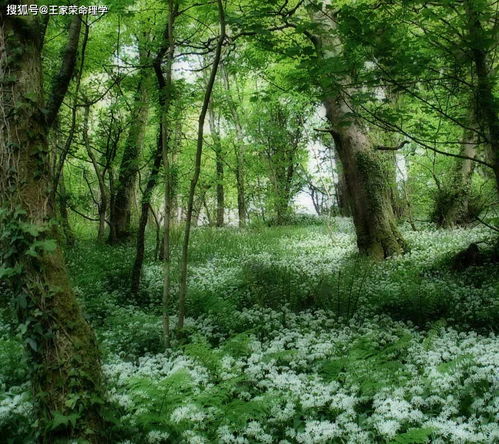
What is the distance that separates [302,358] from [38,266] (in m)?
3.14

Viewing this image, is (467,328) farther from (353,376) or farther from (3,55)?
(3,55)

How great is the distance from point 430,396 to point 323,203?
98.7ft

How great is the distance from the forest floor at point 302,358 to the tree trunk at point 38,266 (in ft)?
1.51

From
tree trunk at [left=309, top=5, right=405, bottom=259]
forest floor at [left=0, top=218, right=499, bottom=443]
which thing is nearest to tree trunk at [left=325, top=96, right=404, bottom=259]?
tree trunk at [left=309, top=5, right=405, bottom=259]

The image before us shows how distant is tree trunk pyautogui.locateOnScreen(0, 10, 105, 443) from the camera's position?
10.9 ft

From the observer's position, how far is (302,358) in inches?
197

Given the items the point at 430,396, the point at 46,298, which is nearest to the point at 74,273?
the point at 46,298

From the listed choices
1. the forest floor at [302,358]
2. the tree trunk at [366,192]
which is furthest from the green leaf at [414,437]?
the tree trunk at [366,192]

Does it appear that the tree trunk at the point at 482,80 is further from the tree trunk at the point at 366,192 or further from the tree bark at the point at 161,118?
the tree trunk at the point at 366,192

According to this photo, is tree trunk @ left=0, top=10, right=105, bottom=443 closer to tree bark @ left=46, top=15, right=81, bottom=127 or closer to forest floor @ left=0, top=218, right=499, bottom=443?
forest floor @ left=0, top=218, right=499, bottom=443

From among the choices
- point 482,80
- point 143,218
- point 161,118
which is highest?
point 161,118

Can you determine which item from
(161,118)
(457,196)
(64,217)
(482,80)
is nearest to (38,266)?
(161,118)

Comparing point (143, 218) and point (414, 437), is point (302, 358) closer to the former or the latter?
point (414, 437)

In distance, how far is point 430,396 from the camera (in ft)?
12.8
